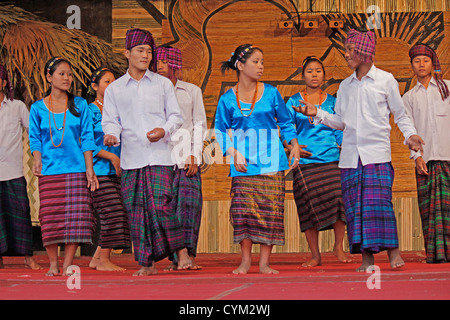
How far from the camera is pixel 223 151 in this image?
5820 mm

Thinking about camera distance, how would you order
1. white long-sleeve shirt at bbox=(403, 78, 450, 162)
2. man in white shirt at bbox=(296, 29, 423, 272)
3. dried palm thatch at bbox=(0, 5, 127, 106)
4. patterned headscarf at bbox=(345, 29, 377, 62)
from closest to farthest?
man in white shirt at bbox=(296, 29, 423, 272)
patterned headscarf at bbox=(345, 29, 377, 62)
white long-sleeve shirt at bbox=(403, 78, 450, 162)
dried palm thatch at bbox=(0, 5, 127, 106)

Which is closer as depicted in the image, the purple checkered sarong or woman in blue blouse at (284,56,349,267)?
the purple checkered sarong

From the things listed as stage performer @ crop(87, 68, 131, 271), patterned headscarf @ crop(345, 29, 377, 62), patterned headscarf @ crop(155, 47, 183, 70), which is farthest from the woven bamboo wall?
patterned headscarf @ crop(345, 29, 377, 62)

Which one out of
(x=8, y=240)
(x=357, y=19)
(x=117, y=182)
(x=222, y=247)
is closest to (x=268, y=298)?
(x=117, y=182)

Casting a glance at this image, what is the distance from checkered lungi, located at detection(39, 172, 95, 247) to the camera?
6.03m

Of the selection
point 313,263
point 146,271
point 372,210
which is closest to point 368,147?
point 372,210

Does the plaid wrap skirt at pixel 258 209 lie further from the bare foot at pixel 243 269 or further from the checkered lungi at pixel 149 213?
the checkered lungi at pixel 149 213

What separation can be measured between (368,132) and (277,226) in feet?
3.08

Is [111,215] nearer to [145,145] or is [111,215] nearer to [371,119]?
[145,145]

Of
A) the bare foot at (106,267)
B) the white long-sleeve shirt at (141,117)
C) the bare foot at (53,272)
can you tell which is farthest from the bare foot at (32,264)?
the white long-sleeve shirt at (141,117)

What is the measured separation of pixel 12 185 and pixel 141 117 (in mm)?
2011

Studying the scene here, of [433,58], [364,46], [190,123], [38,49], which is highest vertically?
[38,49]

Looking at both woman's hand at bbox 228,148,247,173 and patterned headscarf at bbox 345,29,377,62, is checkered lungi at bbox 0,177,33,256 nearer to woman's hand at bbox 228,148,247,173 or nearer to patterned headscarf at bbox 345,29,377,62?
woman's hand at bbox 228,148,247,173

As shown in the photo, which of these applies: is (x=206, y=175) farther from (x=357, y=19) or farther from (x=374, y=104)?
(x=374, y=104)
